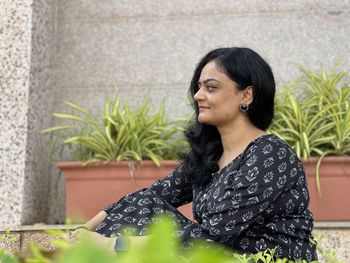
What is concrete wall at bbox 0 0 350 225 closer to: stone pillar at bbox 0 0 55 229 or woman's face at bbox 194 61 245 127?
stone pillar at bbox 0 0 55 229

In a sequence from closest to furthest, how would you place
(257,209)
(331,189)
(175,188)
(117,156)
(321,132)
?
1. (257,209)
2. (175,188)
3. (331,189)
4. (321,132)
5. (117,156)

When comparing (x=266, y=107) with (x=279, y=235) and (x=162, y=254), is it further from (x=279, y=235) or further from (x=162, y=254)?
(x=162, y=254)

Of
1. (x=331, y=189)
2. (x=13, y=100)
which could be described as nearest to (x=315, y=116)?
(x=331, y=189)

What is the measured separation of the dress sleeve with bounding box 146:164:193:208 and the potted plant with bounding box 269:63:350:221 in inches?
36.7

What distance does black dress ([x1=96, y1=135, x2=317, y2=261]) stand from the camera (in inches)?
97.8

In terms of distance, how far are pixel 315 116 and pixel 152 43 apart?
1.18 m

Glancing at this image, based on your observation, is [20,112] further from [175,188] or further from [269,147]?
[269,147]

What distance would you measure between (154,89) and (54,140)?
66cm

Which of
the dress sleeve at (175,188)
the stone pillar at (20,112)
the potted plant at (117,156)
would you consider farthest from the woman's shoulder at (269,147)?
the stone pillar at (20,112)

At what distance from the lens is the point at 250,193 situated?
2492 millimetres

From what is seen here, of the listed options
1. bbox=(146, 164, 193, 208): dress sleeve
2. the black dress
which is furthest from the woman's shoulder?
bbox=(146, 164, 193, 208): dress sleeve

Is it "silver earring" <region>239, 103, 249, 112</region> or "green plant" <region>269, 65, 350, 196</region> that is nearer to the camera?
"silver earring" <region>239, 103, 249, 112</region>

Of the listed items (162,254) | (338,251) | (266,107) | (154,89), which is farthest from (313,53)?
(162,254)

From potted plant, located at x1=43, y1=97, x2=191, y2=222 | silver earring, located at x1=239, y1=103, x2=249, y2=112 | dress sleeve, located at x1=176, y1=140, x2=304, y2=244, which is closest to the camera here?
dress sleeve, located at x1=176, y1=140, x2=304, y2=244
